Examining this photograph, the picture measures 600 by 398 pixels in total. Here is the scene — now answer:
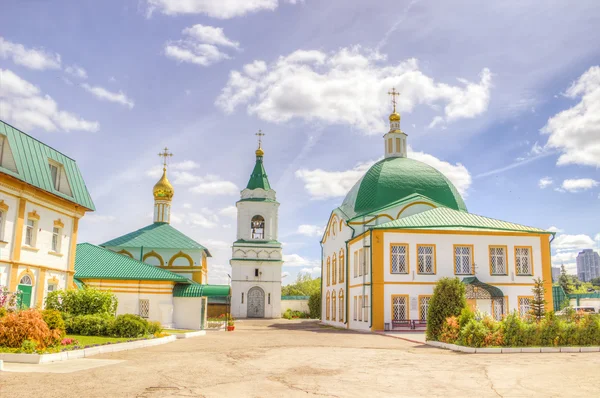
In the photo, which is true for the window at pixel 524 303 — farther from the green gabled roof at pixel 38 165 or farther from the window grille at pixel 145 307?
the green gabled roof at pixel 38 165

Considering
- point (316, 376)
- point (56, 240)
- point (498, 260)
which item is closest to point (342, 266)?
point (498, 260)

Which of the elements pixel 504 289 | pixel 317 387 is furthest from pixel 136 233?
pixel 317 387

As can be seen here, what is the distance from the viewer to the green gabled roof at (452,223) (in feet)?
92.7

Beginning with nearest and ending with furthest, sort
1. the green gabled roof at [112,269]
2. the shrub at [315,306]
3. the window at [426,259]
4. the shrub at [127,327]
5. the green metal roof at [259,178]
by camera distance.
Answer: the shrub at [127,327], the green gabled roof at [112,269], the window at [426,259], the shrub at [315,306], the green metal roof at [259,178]

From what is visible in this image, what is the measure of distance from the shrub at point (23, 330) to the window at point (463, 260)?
20.4 meters

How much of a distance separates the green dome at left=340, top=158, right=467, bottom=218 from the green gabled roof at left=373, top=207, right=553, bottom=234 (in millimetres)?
4859

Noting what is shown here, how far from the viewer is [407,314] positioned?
27.2 m

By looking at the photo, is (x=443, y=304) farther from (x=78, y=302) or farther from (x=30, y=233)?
(x=30, y=233)

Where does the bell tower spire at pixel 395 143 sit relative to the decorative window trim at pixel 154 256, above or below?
above

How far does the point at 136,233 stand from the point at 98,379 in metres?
33.9

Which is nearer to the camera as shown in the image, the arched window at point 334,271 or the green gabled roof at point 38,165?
the green gabled roof at point 38,165

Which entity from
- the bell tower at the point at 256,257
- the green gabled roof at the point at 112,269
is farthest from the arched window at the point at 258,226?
the green gabled roof at the point at 112,269

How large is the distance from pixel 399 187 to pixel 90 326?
22.1 meters

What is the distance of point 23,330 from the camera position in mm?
12438
